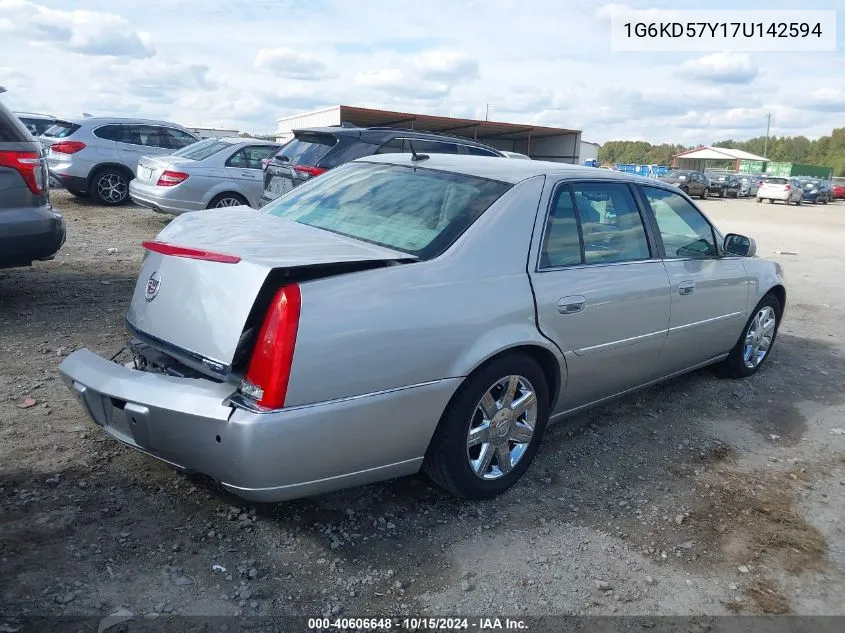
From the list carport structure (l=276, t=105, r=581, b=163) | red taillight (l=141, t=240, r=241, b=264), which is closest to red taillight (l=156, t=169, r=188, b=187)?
red taillight (l=141, t=240, r=241, b=264)

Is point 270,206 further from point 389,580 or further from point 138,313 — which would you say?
point 389,580


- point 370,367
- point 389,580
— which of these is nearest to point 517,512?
point 389,580

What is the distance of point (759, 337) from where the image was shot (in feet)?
17.9

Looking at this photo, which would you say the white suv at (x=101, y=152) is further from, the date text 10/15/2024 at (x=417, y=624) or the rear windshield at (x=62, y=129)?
the date text 10/15/2024 at (x=417, y=624)

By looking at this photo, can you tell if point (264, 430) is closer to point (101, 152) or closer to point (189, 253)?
point (189, 253)

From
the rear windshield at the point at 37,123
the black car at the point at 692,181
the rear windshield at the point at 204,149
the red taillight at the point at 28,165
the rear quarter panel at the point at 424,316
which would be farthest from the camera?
the black car at the point at 692,181

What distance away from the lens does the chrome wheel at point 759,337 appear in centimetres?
534

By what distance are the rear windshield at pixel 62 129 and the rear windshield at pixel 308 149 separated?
618 cm

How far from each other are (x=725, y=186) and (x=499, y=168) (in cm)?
3723

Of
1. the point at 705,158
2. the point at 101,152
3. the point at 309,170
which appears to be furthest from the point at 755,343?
the point at 705,158

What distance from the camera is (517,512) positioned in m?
3.27

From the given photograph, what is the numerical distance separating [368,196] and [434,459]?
1441 millimetres

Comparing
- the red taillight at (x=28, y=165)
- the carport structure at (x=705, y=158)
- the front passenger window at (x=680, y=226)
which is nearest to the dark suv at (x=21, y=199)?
the red taillight at (x=28, y=165)

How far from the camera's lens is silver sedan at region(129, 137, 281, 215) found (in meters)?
9.84
